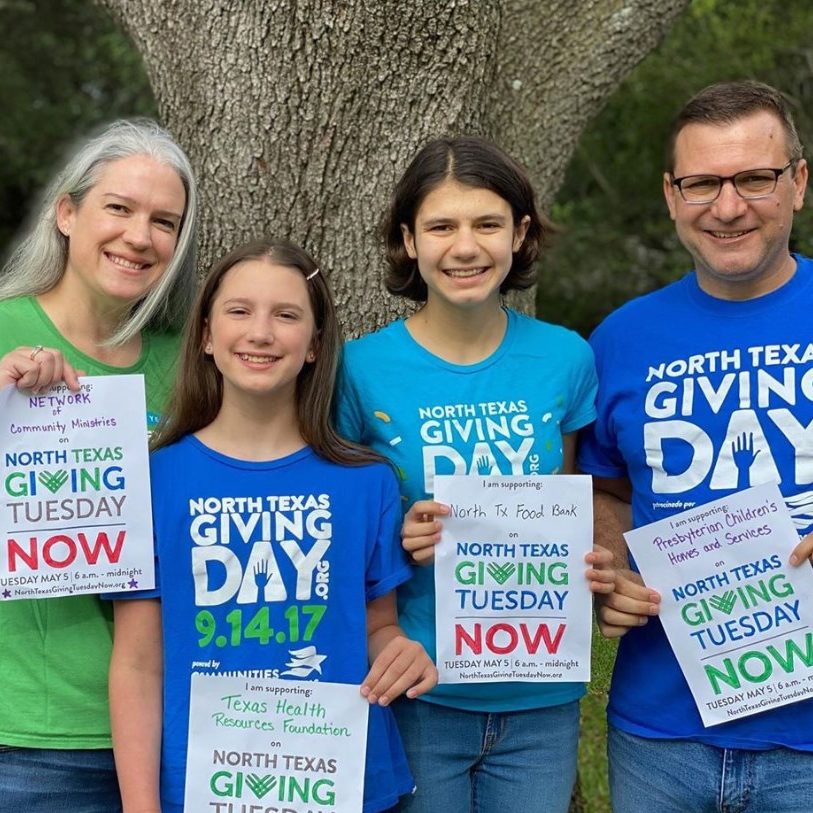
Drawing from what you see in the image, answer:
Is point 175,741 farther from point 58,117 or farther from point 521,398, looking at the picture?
point 58,117

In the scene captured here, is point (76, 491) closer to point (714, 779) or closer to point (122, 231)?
point (122, 231)

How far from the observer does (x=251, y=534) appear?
8.36ft

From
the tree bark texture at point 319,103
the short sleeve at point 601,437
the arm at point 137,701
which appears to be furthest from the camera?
the tree bark texture at point 319,103

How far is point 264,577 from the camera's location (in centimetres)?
254

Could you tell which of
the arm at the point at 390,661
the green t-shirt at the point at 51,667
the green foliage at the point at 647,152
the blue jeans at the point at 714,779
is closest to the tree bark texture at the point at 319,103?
the green t-shirt at the point at 51,667

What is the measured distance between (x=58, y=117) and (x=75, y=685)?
15.6 meters

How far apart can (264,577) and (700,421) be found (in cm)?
109

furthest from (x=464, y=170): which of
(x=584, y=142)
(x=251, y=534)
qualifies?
(x=584, y=142)

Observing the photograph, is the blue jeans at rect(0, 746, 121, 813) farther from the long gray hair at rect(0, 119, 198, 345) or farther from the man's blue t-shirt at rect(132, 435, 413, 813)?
the long gray hair at rect(0, 119, 198, 345)

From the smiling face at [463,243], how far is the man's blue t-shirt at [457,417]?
17 centimetres

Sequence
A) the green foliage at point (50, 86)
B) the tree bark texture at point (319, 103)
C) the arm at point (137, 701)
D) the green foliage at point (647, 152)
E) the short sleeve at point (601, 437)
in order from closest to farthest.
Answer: the arm at point (137, 701), the short sleeve at point (601, 437), the tree bark texture at point (319, 103), the green foliage at point (647, 152), the green foliage at point (50, 86)

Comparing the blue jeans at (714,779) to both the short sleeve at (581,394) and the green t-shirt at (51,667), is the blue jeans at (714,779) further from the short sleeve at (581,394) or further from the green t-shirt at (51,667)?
the green t-shirt at (51,667)

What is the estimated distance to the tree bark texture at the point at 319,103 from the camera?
11.6 feet

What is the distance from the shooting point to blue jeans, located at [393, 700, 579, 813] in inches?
107
